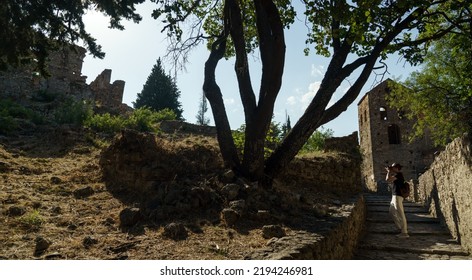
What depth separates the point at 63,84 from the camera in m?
17.1

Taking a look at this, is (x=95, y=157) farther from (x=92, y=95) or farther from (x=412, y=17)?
(x=92, y=95)

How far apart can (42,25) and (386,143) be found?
27.5 meters

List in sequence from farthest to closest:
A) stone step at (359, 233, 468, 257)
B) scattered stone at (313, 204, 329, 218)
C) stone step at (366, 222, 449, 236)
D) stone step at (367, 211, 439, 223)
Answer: stone step at (367, 211, 439, 223) → stone step at (366, 222, 449, 236) → stone step at (359, 233, 468, 257) → scattered stone at (313, 204, 329, 218)

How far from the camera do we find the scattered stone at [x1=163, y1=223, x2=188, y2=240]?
374cm

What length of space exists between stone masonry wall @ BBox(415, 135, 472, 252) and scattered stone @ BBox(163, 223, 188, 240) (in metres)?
4.26

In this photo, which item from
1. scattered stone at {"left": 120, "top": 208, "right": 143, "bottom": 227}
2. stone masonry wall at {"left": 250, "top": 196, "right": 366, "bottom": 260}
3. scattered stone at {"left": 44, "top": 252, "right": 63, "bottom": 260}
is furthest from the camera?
scattered stone at {"left": 120, "top": 208, "right": 143, "bottom": 227}

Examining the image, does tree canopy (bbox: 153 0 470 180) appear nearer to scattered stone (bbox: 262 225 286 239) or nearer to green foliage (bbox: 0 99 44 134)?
scattered stone (bbox: 262 225 286 239)

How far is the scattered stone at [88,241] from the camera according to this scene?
3.41 meters

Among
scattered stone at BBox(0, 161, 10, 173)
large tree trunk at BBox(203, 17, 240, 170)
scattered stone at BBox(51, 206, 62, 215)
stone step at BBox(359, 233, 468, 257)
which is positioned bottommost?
stone step at BBox(359, 233, 468, 257)

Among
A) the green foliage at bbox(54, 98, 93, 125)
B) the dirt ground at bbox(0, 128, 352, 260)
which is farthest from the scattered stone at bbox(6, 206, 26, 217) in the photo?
the green foliage at bbox(54, 98, 93, 125)

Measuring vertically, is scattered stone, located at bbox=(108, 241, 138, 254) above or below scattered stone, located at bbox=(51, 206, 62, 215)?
below

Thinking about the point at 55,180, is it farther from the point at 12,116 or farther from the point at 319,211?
the point at 12,116

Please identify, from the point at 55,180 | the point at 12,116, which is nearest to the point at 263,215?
the point at 55,180

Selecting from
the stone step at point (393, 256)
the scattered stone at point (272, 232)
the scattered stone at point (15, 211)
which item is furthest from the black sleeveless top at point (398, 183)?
the scattered stone at point (15, 211)
